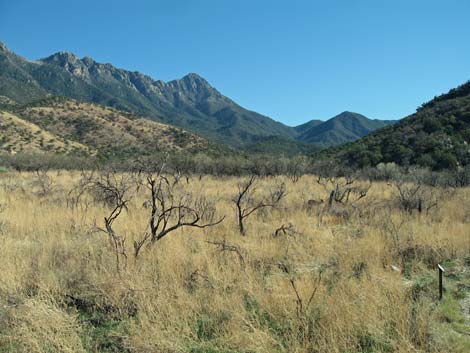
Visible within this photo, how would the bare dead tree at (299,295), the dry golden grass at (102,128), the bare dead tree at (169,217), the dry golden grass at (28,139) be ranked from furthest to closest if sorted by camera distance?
the dry golden grass at (102,128) → the dry golden grass at (28,139) → the bare dead tree at (169,217) → the bare dead tree at (299,295)

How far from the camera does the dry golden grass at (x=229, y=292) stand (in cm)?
302

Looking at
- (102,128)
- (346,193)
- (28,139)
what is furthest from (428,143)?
(102,128)

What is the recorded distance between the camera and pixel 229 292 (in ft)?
13.3

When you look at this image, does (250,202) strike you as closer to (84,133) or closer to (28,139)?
(28,139)

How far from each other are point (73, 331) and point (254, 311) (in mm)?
1731

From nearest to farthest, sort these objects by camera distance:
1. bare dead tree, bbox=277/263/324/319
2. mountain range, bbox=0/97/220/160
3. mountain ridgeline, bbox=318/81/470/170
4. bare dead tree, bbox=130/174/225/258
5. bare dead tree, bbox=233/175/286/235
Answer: bare dead tree, bbox=277/263/324/319 < bare dead tree, bbox=130/174/225/258 < bare dead tree, bbox=233/175/286/235 < mountain ridgeline, bbox=318/81/470/170 < mountain range, bbox=0/97/220/160

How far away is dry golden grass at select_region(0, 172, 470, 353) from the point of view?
3.02 metres

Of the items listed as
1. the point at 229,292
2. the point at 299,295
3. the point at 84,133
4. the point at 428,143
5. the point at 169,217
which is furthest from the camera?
the point at 84,133

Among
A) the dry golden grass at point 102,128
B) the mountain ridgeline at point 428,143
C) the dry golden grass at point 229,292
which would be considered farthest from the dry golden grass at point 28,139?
the dry golden grass at point 229,292

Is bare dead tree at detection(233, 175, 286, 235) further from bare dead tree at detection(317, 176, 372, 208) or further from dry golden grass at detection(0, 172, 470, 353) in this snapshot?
bare dead tree at detection(317, 176, 372, 208)

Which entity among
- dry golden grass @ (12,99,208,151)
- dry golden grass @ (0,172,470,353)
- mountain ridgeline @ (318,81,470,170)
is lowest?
dry golden grass @ (0,172,470,353)

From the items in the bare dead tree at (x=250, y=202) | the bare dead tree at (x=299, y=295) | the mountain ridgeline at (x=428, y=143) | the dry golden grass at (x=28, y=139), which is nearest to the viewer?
the bare dead tree at (x=299, y=295)

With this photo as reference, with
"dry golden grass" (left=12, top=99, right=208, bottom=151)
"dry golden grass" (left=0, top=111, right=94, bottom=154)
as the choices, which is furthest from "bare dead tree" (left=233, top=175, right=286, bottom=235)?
"dry golden grass" (left=12, top=99, right=208, bottom=151)

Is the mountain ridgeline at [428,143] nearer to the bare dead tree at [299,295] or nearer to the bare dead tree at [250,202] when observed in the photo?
the bare dead tree at [250,202]
